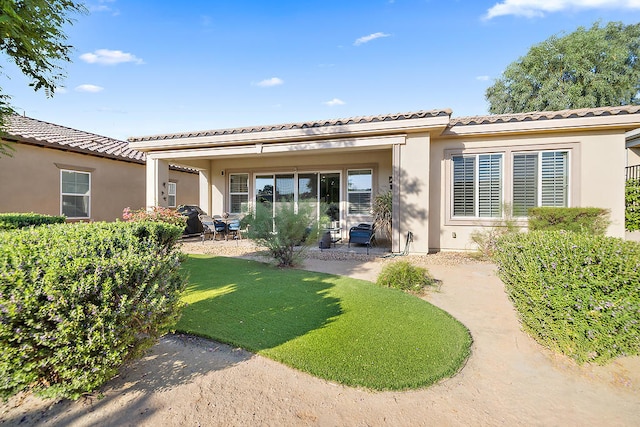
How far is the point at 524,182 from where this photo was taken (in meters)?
9.19

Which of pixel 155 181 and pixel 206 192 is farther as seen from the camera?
pixel 206 192

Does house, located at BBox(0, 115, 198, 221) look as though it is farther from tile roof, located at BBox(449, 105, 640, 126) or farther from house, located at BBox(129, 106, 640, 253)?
tile roof, located at BBox(449, 105, 640, 126)

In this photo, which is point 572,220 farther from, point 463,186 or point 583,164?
point 463,186

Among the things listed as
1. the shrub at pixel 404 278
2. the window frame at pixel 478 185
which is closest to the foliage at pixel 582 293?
the shrub at pixel 404 278

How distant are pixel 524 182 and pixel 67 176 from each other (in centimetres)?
1665

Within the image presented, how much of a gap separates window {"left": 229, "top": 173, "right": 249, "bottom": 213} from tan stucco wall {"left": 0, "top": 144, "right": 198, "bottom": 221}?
4.83 m

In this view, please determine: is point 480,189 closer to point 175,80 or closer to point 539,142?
point 539,142

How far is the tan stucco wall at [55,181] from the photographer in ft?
32.4

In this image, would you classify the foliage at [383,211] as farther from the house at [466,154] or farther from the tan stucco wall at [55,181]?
the tan stucco wall at [55,181]

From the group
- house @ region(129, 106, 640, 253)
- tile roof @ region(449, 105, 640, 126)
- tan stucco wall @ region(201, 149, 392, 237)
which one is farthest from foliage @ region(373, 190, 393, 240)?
tile roof @ region(449, 105, 640, 126)

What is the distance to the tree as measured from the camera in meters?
19.5

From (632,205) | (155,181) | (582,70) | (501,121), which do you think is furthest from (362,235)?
(582,70)

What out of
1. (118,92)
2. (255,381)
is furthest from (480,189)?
(118,92)

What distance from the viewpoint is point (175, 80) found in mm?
11312
